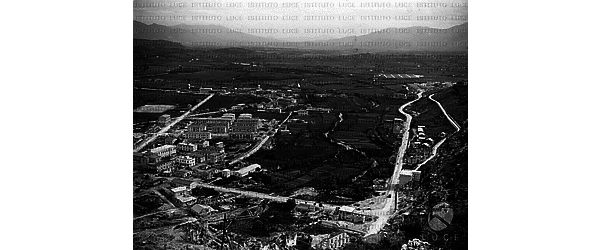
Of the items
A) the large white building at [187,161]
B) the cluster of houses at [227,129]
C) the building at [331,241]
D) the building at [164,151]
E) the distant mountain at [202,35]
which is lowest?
the building at [331,241]

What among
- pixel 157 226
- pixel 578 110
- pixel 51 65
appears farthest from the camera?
pixel 157 226

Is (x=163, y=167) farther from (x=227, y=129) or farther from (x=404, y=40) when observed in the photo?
(x=404, y=40)

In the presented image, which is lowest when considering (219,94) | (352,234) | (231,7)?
(352,234)

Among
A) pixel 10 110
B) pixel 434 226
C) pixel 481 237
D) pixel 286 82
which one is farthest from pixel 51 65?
pixel 481 237

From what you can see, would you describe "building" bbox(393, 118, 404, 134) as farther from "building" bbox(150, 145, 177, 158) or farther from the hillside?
"building" bbox(150, 145, 177, 158)

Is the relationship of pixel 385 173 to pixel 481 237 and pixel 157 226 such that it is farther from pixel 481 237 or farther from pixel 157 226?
pixel 157 226

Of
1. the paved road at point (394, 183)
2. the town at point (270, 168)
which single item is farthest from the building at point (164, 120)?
the paved road at point (394, 183)

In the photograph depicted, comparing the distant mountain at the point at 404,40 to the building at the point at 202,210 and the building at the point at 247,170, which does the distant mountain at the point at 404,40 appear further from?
the building at the point at 202,210
